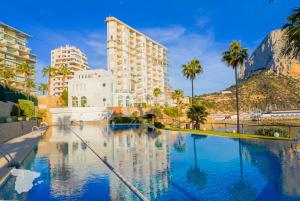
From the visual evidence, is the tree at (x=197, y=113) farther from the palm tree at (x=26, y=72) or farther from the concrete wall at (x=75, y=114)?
the palm tree at (x=26, y=72)

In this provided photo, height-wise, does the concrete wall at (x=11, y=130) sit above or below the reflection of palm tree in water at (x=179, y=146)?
above

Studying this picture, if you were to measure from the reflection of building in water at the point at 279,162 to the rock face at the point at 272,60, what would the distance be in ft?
422

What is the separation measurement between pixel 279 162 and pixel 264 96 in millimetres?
110902

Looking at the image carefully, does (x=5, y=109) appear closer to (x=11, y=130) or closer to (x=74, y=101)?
(x=11, y=130)

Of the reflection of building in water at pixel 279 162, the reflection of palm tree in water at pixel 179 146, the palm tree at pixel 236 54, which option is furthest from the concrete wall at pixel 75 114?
the reflection of building in water at pixel 279 162

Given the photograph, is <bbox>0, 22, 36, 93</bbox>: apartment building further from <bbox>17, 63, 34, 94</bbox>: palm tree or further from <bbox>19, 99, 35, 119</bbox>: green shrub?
<bbox>19, 99, 35, 119</bbox>: green shrub

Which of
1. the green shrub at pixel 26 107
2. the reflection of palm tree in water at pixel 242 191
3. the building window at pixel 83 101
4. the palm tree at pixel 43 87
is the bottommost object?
the reflection of palm tree in water at pixel 242 191

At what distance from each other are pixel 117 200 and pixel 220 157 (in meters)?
9.65

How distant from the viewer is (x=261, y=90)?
11988 centimetres

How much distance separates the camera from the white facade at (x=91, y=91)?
71.5m

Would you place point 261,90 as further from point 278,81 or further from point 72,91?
point 72,91

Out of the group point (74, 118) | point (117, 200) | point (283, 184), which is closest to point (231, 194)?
point (283, 184)

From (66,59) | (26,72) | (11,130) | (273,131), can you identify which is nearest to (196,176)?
(273,131)

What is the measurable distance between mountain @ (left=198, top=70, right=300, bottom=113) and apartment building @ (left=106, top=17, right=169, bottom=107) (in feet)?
77.9
